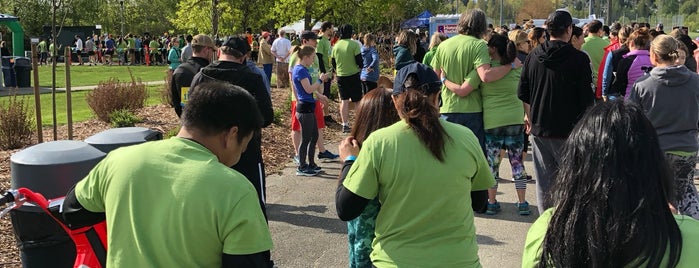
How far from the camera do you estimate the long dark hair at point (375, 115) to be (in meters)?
3.11

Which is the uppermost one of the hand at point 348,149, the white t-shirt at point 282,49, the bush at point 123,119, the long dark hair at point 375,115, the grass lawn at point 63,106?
the white t-shirt at point 282,49

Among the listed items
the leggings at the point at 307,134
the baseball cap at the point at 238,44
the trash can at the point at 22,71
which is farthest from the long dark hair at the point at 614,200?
the trash can at the point at 22,71

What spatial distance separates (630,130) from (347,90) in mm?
9030

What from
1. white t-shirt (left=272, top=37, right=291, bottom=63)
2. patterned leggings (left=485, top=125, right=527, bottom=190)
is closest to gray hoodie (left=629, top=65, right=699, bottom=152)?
patterned leggings (left=485, top=125, right=527, bottom=190)

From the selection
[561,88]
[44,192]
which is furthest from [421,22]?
[44,192]

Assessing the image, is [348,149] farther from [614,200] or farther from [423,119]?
[614,200]

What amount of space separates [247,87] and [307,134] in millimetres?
2962

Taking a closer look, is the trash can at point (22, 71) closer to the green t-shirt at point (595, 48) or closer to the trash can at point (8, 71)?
the trash can at point (8, 71)

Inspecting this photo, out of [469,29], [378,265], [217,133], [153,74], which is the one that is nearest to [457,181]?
[378,265]

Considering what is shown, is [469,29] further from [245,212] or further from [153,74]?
[153,74]

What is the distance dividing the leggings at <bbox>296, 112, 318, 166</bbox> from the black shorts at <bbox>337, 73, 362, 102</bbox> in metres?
2.80

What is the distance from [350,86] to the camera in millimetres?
10633

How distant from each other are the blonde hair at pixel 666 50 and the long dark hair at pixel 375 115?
8.78ft

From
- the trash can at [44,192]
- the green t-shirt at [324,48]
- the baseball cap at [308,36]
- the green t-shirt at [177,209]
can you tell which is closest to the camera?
the green t-shirt at [177,209]
